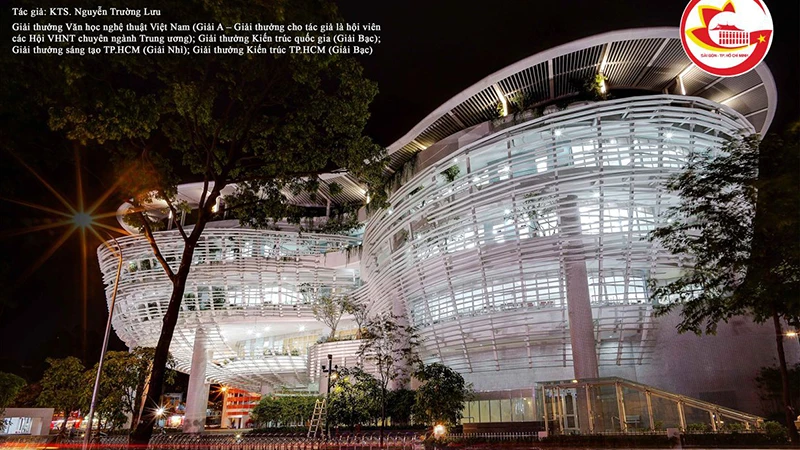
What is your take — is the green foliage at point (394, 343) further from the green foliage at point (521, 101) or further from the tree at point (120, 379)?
the green foliage at point (521, 101)

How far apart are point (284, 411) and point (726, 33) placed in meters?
37.9

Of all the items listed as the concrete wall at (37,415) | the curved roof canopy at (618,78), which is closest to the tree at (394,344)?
the curved roof canopy at (618,78)

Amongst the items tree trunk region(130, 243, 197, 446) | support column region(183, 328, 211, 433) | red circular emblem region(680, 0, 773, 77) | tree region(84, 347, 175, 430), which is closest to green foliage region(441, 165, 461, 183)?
red circular emblem region(680, 0, 773, 77)

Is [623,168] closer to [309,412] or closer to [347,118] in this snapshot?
[347,118]

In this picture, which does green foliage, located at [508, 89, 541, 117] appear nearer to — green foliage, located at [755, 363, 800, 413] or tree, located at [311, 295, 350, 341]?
green foliage, located at [755, 363, 800, 413]

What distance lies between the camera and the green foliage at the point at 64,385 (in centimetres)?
3934

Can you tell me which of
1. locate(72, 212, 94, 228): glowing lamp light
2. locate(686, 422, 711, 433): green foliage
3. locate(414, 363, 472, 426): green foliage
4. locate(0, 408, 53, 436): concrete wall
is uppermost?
locate(72, 212, 94, 228): glowing lamp light

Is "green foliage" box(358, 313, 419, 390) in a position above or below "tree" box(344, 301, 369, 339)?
below

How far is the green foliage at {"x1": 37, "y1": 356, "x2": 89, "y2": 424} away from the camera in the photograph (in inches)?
1549

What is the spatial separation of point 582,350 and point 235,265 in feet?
102

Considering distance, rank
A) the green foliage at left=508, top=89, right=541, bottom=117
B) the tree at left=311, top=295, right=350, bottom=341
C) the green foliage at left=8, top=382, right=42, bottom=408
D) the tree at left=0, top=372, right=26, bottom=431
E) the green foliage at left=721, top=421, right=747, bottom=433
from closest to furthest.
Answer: the green foliage at left=721, top=421, right=747, bottom=433, the green foliage at left=508, top=89, right=541, bottom=117, the tree at left=0, top=372, right=26, bottom=431, the tree at left=311, top=295, right=350, bottom=341, the green foliage at left=8, top=382, right=42, bottom=408

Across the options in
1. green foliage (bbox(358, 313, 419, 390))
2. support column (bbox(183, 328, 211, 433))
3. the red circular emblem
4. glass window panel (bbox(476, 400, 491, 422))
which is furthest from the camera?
support column (bbox(183, 328, 211, 433))

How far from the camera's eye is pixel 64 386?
41969 millimetres

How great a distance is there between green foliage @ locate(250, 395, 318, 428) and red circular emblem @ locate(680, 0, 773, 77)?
33.7 metres
